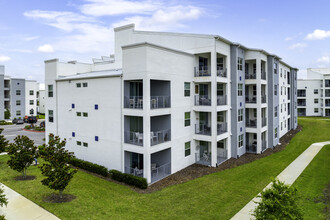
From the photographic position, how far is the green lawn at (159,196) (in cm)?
1244

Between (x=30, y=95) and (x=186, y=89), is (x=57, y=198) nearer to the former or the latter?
(x=186, y=89)

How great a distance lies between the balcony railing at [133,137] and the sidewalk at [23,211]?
23.6 feet

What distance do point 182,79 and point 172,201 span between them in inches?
418

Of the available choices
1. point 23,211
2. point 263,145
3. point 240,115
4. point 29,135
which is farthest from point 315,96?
point 23,211

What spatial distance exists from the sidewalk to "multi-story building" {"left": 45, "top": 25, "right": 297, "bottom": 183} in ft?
21.5

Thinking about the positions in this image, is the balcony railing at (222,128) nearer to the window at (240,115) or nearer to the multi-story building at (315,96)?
the window at (240,115)

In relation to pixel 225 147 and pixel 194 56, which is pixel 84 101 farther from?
pixel 225 147

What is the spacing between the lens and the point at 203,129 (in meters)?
23.0

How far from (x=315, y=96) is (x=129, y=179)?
66.6 meters

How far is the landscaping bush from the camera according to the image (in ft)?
60.4

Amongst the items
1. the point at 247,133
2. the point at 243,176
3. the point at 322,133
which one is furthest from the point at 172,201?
the point at 322,133

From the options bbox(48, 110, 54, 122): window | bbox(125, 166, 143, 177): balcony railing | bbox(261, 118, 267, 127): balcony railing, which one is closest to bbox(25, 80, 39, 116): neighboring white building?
bbox(48, 110, 54, 122): window

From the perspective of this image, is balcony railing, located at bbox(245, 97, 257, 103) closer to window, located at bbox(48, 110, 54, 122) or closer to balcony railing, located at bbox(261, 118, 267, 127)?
balcony railing, located at bbox(261, 118, 267, 127)

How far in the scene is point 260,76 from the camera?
1045 inches
